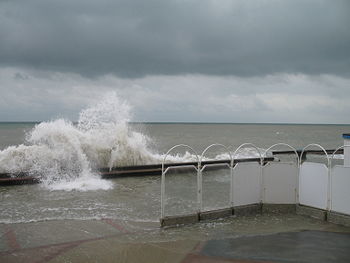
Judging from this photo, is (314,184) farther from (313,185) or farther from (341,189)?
(341,189)

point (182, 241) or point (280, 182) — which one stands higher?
point (280, 182)

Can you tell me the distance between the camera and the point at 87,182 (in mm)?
16109

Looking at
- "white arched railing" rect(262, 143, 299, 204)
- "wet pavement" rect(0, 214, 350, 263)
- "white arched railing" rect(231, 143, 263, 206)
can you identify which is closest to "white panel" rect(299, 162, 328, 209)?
"white arched railing" rect(262, 143, 299, 204)

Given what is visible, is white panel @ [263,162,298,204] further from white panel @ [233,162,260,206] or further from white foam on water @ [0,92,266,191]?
white foam on water @ [0,92,266,191]

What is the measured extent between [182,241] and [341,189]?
151 inches

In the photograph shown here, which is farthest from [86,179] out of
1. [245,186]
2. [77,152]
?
[245,186]

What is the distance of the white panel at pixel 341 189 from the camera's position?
8234 mm

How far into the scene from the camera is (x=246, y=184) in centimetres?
940

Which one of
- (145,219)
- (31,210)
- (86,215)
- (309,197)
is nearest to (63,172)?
(31,210)

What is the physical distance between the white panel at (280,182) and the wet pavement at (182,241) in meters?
0.53

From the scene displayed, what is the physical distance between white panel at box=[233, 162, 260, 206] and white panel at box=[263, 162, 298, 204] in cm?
24

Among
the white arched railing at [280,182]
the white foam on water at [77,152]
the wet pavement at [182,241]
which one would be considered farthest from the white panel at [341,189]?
the white foam on water at [77,152]

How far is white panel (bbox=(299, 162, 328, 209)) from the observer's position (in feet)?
28.6

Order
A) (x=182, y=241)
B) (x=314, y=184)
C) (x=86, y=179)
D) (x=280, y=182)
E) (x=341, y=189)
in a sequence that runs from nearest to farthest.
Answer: (x=182, y=241) < (x=341, y=189) < (x=314, y=184) < (x=280, y=182) < (x=86, y=179)
